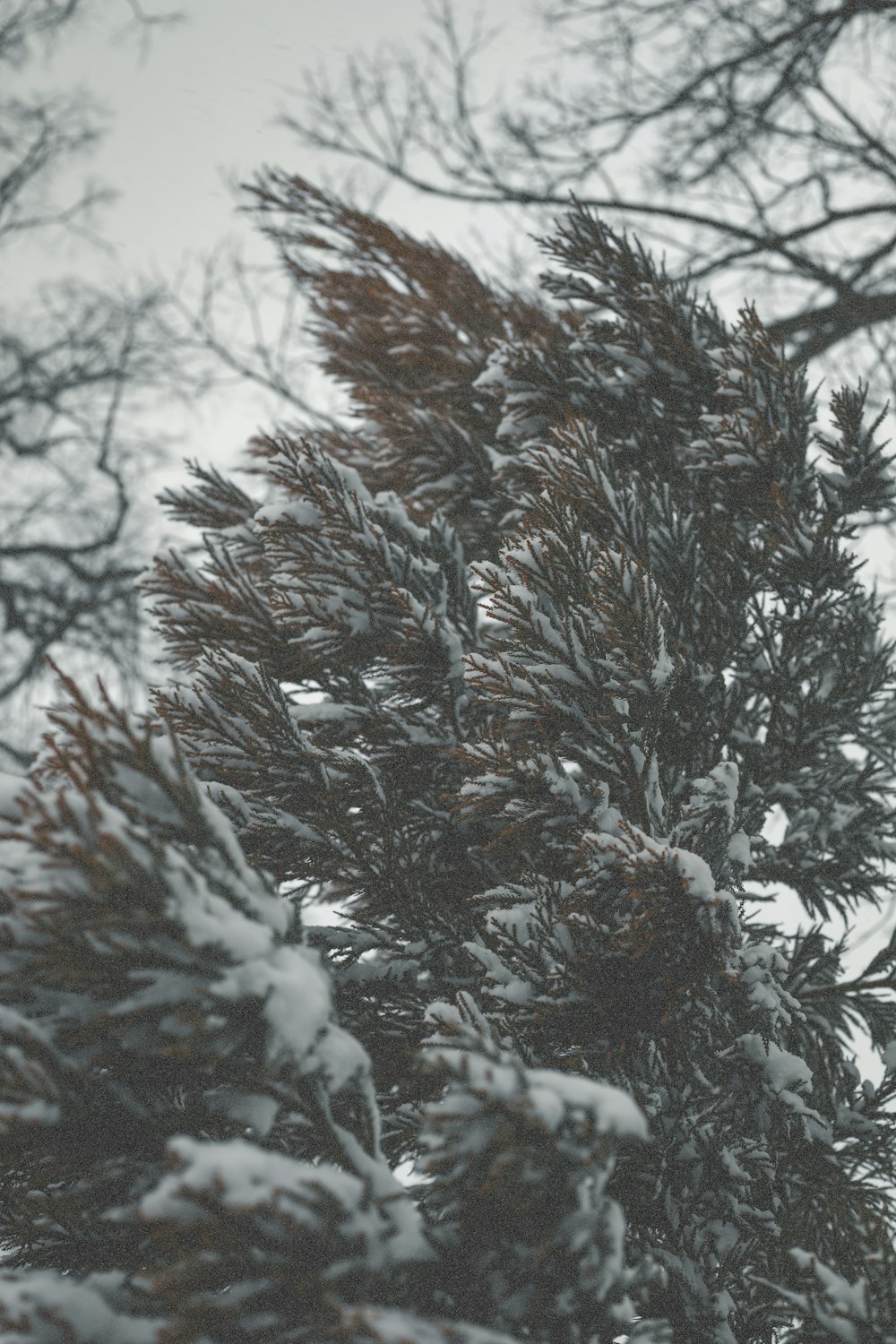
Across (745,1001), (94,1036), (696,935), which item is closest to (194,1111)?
(94,1036)

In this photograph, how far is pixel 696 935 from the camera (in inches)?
52.1

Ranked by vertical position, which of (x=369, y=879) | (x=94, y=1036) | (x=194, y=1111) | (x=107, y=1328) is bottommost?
(x=107, y=1328)

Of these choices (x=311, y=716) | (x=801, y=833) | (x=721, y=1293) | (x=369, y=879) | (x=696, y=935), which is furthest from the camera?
(x=801, y=833)

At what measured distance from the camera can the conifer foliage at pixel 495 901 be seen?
2.89 ft

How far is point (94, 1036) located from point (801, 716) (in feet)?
5.70

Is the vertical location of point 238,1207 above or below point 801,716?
below

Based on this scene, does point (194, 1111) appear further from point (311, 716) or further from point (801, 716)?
point (801, 716)

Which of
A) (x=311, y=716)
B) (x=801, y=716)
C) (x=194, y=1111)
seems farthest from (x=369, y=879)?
(x=801, y=716)

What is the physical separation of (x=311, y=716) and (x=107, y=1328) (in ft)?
4.21

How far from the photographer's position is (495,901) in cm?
180

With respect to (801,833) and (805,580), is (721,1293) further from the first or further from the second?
(805,580)

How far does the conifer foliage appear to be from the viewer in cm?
88

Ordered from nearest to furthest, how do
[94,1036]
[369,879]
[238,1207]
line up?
[238,1207], [94,1036], [369,879]

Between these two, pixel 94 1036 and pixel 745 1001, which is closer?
pixel 94 1036
